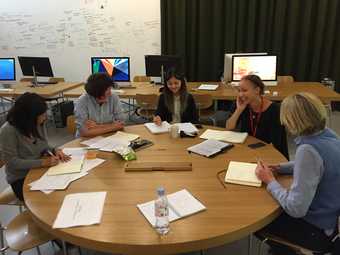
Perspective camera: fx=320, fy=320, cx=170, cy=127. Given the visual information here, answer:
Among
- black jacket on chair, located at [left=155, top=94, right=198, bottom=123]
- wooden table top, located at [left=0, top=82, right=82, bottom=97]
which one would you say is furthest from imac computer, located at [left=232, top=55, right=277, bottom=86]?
wooden table top, located at [left=0, top=82, right=82, bottom=97]

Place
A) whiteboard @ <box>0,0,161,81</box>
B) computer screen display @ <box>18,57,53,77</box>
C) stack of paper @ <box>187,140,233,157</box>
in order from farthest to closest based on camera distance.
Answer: whiteboard @ <box>0,0,161,81</box> → computer screen display @ <box>18,57,53,77</box> → stack of paper @ <box>187,140,233,157</box>

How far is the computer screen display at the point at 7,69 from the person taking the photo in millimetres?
5055

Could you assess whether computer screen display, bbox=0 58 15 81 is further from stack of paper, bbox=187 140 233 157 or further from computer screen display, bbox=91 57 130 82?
stack of paper, bbox=187 140 233 157

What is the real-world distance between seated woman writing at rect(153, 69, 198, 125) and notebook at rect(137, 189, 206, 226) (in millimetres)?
1591

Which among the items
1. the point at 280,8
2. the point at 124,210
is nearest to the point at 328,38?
the point at 280,8

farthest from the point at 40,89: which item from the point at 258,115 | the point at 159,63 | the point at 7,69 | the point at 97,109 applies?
the point at 258,115

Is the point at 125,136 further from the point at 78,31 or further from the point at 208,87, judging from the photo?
the point at 78,31

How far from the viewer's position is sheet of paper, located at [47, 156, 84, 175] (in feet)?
6.28

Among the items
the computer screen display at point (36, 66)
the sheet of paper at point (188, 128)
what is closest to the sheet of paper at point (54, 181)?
the sheet of paper at point (188, 128)

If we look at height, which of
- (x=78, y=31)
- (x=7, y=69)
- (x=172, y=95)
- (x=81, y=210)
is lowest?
(x=81, y=210)

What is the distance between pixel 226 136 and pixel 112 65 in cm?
278

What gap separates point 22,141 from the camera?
6.87ft

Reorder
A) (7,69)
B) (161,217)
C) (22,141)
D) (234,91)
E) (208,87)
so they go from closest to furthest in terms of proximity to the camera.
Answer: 1. (161,217)
2. (22,141)
3. (234,91)
4. (208,87)
5. (7,69)

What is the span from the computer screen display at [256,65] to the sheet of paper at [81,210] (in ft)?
10.6
